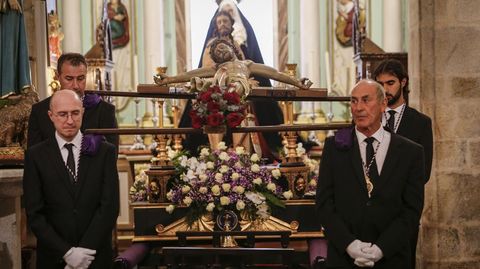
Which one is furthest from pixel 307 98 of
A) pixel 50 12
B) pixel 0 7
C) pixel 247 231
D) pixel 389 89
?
pixel 50 12

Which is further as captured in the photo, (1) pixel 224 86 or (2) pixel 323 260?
(1) pixel 224 86

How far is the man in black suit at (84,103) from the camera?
4652 mm

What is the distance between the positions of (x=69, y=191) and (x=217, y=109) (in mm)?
1162

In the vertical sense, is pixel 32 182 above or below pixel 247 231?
above

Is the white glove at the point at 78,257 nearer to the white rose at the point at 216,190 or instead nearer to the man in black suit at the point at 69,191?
the man in black suit at the point at 69,191

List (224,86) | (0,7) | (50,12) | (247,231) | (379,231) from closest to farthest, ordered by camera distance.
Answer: (379,231) < (247,231) < (224,86) < (0,7) < (50,12)

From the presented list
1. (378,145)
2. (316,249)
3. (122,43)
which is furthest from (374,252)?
(122,43)

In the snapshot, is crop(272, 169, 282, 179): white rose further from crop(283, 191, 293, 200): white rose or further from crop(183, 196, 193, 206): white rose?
crop(183, 196, 193, 206): white rose

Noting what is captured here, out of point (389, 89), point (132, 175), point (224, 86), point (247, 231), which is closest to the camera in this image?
point (389, 89)

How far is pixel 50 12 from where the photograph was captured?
9930mm

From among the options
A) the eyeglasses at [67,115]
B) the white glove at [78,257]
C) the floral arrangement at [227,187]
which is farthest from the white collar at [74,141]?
the floral arrangement at [227,187]

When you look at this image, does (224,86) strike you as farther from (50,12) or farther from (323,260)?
(50,12)

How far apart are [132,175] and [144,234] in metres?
5.10

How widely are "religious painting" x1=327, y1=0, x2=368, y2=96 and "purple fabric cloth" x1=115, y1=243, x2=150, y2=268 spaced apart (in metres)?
7.66
